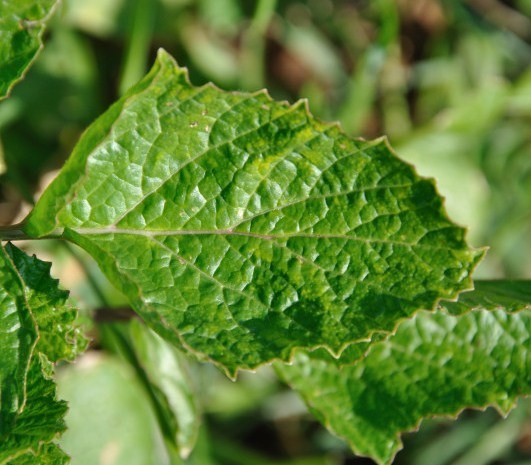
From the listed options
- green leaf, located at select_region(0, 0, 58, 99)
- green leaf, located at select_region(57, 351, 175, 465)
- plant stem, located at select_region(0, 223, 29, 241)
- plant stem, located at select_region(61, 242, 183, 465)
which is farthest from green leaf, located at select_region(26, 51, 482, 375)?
green leaf, located at select_region(57, 351, 175, 465)

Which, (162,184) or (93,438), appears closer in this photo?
(162,184)

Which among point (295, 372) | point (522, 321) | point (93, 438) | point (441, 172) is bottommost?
point (522, 321)

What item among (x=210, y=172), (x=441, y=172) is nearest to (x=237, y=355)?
(x=210, y=172)

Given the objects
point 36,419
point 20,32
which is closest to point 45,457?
point 36,419

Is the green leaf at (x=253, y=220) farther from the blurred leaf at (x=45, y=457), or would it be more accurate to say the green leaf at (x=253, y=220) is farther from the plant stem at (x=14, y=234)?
the blurred leaf at (x=45, y=457)

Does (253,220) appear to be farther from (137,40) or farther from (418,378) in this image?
(137,40)

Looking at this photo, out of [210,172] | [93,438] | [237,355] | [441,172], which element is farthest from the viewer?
[441,172]

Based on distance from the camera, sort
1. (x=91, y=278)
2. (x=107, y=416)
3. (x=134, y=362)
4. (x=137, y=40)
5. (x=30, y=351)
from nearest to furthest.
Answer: (x=30, y=351) < (x=134, y=362) < (x=91, y=278) < (x=107, y=416) < (x=137, y=40)

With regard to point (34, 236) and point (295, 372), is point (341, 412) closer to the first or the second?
point (295, 372)
